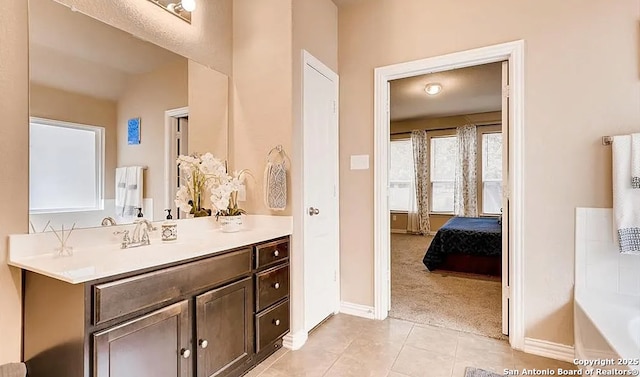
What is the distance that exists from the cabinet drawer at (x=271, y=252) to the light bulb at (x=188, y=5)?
1633 mm

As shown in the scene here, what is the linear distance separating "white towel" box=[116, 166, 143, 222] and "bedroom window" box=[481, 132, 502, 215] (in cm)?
629

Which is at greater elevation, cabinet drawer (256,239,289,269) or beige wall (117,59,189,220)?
beige wall (117,59,189,220)

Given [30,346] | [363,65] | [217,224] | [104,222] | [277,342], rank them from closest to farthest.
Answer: [30,346] < [104,222] < [277,342] < [217,224] < [363,65]

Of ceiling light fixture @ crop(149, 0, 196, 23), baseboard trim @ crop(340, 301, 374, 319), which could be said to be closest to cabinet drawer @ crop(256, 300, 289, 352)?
baseboard trim @ crop(340, 301, 374, 319)

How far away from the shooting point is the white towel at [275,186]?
7.01ft

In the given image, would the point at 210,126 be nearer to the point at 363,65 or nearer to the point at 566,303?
the point at 363,65

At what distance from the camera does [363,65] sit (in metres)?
2.75

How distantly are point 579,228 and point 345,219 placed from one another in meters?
1.64

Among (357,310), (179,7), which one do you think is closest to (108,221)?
(179,7)

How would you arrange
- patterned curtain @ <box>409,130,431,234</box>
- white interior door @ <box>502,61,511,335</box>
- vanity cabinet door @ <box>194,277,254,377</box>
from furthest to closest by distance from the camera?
patterned curtain @ <box>409,130,431,234</box> < white interior door @ <box>502,61,511,335</box> < vanity cabinet door @ <box>194,277,254,377</box>

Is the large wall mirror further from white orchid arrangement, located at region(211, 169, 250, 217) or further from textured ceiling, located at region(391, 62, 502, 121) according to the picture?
textured ceiling, located at region(391, 62, 502, 121)

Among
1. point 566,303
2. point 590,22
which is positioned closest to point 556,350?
point 566,303

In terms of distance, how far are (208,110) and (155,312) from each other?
1433 millimetres

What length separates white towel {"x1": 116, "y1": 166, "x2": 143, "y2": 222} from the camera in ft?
5.89
